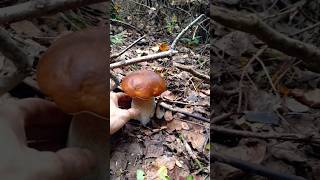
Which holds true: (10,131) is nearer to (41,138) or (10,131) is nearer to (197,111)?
(41,138)

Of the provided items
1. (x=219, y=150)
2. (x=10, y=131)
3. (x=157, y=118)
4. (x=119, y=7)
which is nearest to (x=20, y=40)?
(x=10, y=131)

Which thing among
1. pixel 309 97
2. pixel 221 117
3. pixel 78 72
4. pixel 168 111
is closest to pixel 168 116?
pixel 168 111

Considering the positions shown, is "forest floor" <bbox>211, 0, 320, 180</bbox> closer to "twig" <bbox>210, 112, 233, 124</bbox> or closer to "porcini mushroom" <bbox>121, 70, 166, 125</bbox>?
"twig" <bbox>210, 112, 233, 124</bbox>

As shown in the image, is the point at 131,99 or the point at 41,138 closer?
the point at 41,138

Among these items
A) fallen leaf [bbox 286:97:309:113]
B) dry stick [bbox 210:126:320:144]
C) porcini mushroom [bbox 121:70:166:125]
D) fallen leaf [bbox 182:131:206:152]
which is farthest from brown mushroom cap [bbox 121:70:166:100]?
fallen leaf [bbox 286:97:309:113]

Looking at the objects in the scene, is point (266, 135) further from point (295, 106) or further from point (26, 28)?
point (26, 28)
